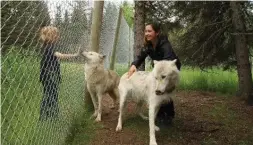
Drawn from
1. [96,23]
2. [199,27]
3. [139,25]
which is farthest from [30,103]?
[199,27]

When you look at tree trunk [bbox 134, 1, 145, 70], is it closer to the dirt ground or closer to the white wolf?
the dirt ground

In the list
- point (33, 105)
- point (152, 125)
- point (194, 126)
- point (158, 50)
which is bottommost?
point (194, 126)

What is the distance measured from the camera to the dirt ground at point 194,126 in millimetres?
5461

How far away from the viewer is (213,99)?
8.51 meters

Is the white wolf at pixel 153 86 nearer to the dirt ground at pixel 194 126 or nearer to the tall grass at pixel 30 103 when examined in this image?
the dirt ground at pixel 194 126

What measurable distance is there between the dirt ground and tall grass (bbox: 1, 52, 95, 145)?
583 mm

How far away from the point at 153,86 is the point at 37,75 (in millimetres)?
2061

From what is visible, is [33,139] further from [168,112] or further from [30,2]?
[168,112]

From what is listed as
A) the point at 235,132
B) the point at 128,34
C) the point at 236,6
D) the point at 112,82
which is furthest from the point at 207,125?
the point at 128,34

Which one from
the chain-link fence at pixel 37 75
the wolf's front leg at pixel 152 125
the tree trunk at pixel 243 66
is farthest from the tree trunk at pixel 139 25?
the wolf's front leg at pixel 152 125

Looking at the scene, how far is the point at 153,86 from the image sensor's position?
5395 mm

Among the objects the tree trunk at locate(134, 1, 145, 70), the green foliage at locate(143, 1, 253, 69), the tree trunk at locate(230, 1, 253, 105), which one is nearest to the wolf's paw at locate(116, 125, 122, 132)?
the tree trunk at locate(134, 1, 145, 70)

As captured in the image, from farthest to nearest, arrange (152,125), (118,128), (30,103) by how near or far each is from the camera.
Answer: (118,128) → (152,125) → (30,103)

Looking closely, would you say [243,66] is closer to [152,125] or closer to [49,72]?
→ [152,125]
